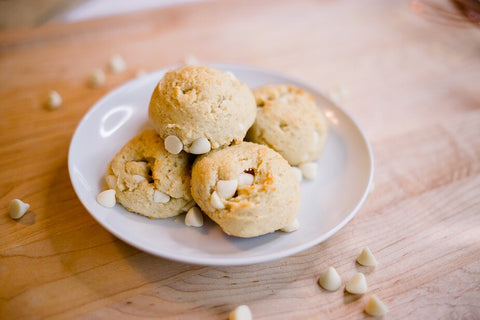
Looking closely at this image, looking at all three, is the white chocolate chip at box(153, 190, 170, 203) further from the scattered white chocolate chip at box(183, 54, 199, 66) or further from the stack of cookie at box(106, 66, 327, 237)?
the scattered white chocolate chip at box(183, 54, 199, 66)

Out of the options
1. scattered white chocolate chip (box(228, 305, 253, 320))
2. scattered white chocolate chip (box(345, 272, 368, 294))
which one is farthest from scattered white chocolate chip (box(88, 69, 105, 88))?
scattered white chocolate chip (box(345, 272, 368, 294))

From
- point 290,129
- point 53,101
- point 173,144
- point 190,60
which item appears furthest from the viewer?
point 190,60

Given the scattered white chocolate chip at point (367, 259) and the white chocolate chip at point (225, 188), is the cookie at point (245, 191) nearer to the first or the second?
the white chocolate chip at point (225, 188)

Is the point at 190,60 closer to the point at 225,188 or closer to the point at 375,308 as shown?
the point at 225,188

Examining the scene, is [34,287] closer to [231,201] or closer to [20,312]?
[20,312]

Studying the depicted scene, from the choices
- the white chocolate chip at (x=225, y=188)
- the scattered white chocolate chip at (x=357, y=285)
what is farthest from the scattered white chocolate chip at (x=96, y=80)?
the scattered white chocolate chip at (x=357, y=285)

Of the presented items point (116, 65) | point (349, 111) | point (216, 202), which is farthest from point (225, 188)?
point (116, 65)

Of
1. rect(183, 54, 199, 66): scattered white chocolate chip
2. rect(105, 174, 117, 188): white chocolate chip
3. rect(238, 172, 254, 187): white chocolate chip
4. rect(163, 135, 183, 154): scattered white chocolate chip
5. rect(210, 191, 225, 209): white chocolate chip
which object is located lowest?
rect(183, 54, 199, 66): scattered white chocolate chip
